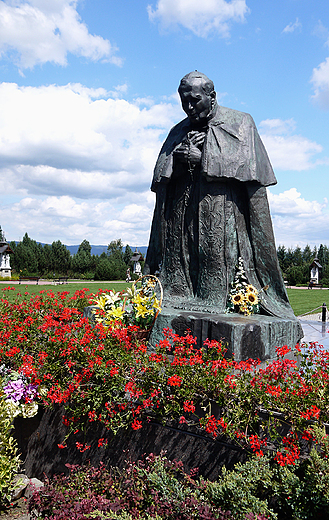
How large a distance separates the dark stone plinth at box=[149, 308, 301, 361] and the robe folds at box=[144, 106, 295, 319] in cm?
20

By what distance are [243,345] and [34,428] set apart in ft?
6.85

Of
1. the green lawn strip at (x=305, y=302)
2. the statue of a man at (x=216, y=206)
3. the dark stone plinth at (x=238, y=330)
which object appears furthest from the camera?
the green lawn strip at (x=305, y=302)

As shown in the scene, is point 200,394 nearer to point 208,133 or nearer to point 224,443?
point 224,443

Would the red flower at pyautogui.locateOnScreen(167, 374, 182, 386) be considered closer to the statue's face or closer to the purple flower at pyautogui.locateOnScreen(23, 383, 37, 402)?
the purple flower at pyautogui.locateOnScreen(23, 383, 37, 402)

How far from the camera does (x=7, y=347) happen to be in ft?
13.2

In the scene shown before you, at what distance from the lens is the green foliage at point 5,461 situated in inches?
117

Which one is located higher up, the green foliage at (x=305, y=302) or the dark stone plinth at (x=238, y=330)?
the dark stone plinth at (x=238, y=330)

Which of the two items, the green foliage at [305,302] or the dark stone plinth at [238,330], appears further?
the green foliage at [305,302]

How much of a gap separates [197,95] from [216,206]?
3.89ft

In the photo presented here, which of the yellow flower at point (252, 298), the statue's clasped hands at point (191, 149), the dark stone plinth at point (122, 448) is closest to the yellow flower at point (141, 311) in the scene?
the yellow flower at point (252, 298)

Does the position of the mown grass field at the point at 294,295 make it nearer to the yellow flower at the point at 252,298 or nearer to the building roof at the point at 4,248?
the yellow flower at the point at 252,298

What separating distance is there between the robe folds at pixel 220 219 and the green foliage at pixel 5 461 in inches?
77.6

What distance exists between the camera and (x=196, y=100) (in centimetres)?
406

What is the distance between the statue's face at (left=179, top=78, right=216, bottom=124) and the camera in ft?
13.1
